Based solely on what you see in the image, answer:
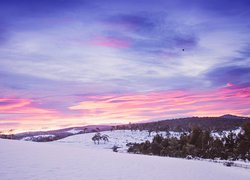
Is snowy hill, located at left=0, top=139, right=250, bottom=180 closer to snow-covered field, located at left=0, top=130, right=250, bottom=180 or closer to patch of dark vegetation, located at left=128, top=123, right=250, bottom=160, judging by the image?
snow-covered field, located at left=0, top=130, right=250, bottom=180

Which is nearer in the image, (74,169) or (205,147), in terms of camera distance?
(74,169)

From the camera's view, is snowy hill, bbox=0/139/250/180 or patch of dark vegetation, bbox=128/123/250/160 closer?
snowy hill, bbox=0/139/250/180

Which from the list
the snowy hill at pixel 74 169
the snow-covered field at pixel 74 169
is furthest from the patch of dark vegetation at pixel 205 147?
the snowy hill at pixel 74 169

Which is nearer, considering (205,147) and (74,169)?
(74,169)

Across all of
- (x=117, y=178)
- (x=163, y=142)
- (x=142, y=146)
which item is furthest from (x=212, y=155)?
(x=117, y=178)

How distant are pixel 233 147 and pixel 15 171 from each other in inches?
3874

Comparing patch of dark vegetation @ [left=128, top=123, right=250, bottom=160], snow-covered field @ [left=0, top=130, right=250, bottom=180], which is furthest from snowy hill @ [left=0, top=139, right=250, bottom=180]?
patch of dark vegetation @ [left=128, top=123, right=250, bottom=160]

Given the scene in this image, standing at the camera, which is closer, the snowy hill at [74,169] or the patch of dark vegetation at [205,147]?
the snowy hill at [74,169]

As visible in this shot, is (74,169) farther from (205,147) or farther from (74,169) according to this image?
(205,147)

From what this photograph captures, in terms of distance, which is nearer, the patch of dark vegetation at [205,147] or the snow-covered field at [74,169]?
the snow-covered field at [74,169]

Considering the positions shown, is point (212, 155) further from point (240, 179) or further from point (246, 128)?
point (240, 179)

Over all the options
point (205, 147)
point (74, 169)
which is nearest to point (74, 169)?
point (74, 169)

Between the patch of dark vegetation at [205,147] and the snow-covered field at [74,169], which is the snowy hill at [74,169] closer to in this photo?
the snow-covered field at [74,169]

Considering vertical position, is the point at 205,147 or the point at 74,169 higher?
the point at 74,169
